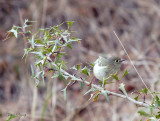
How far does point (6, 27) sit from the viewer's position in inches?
226

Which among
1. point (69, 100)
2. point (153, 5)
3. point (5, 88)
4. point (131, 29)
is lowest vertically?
point (69, 100)

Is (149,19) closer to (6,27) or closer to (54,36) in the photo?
(6,27)

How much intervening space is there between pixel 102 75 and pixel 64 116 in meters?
2.59

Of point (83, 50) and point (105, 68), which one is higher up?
point (83, 50)

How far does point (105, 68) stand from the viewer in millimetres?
2102

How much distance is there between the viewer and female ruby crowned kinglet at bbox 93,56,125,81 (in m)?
2.04

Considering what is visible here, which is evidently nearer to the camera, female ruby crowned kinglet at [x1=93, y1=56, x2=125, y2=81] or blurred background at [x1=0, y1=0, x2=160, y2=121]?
female ruby crowned kinglet at [x1=93, y1=56, x2=125, y2=81]

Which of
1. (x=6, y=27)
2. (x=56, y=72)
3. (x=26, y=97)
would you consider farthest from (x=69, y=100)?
(x=56, y=72)

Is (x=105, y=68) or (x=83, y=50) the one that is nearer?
(x=105, y=68)

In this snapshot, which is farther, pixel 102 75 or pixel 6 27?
pixel 6 27

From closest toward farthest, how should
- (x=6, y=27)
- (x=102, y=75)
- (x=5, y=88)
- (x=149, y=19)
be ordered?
1. (x=102, y=75)
2. (x=5, y=88)
3. (x=6, y=27)
4. (x=149, y=19)

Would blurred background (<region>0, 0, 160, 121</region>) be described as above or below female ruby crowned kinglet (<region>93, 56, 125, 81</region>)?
above

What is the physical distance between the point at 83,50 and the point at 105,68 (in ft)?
11.2

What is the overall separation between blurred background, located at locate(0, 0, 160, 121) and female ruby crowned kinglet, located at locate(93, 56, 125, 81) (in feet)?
6.11
